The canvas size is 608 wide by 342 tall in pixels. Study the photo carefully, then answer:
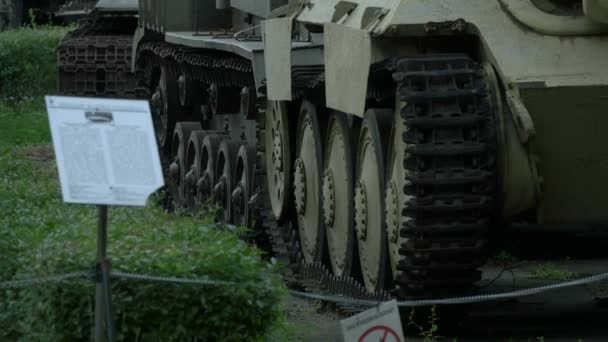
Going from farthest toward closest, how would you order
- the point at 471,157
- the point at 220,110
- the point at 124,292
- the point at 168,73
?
the point at 168,73 → the point at 220,110 → the point at 471,157 → the point at 124,292

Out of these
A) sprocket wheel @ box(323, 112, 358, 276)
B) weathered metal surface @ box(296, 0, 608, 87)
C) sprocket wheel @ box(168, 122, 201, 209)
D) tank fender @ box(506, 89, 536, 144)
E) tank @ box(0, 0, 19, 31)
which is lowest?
tank @ box(0, 0, 19, 31)

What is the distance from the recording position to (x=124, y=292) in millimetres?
5668

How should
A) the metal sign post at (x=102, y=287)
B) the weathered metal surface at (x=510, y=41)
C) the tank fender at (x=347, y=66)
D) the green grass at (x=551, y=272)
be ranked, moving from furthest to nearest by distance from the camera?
the green grass at (x=551, y=272), the tank fender at (x=347, y=66), the weathered metal surface at (x=510, y=41), the metal sign post at (x=102, y=287)

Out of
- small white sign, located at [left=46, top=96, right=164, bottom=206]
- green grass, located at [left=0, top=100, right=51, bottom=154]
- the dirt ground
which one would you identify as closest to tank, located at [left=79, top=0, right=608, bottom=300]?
the dirt ground

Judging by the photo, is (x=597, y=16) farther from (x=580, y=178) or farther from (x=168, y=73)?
(x=168, y=73)

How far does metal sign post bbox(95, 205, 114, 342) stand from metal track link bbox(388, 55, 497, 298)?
7.00 ft

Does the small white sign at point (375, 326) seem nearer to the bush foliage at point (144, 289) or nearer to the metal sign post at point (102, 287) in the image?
the bush foliage at point (144, 289)

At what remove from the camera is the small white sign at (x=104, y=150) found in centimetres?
547

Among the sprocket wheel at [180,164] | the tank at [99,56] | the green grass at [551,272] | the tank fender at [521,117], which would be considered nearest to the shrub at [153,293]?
the tank fender at [521,117]

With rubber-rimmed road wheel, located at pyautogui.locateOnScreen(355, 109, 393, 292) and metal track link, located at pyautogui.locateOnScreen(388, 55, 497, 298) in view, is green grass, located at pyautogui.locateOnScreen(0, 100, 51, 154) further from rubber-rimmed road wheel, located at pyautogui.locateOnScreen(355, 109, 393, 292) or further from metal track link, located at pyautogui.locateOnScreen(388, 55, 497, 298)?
metal track link, located at pyautogui.locateOnScreen(388, 55, 497, 298)

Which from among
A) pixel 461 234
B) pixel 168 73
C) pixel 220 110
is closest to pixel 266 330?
pixel 461 234

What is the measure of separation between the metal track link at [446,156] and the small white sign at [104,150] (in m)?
1.91

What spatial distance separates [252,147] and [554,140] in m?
4.52

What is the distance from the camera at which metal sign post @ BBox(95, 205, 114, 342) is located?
17.8ft
